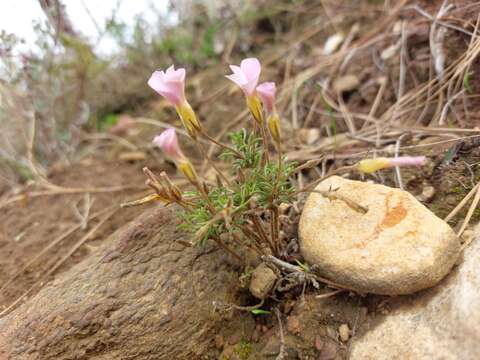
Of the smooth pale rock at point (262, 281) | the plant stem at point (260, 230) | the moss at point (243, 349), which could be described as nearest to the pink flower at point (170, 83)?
the plant stem at point (260, 230)

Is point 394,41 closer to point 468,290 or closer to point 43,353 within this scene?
point 468,290

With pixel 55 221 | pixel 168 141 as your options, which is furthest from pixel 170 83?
pixel 55 221

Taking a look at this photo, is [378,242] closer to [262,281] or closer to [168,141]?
[262,281]

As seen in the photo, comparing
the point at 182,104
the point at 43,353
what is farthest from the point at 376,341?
the point at 43,353

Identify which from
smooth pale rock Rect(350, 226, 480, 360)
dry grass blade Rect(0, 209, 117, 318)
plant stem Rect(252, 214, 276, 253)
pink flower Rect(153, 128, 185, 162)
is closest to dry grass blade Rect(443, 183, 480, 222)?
smooth pale rock Rect(350, 226, 480, 360)

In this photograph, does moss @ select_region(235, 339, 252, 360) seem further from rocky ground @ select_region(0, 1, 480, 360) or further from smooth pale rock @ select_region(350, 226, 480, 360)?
smooth pale rock @ select_region(350, 226, 480, 360)

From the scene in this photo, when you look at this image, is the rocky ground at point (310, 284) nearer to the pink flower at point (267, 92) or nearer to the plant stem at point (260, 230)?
the plant stem at point (260, 230)
